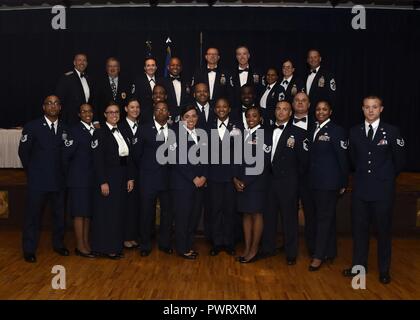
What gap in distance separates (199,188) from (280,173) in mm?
892

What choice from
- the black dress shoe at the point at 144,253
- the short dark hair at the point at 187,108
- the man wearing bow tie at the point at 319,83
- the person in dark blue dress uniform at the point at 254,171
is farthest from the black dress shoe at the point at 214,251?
the man wearing bow tie at the point at 319,83

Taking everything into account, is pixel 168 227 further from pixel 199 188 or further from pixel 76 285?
pixel 76 285

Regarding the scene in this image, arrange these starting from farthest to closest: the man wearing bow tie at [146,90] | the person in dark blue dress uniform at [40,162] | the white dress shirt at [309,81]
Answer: the white dress shirt at [309,81] → the man wearing bow tie at [146,90] → the person in dark blue dress uniform at [40,162]

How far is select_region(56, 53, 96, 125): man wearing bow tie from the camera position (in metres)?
6.73

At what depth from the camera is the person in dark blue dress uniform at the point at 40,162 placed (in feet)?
17.3

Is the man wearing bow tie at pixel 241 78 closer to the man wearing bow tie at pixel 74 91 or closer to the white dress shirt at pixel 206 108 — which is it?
the white dress shirt at pixel 206 108

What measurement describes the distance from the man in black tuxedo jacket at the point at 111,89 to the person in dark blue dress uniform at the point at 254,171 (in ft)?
6.86

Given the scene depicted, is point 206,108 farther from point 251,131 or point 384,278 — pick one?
point 384,278

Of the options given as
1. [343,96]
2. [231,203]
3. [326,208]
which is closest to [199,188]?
[231,203]

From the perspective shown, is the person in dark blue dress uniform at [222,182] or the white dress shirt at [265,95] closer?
the person in dark blue dress uniform at [222,182]

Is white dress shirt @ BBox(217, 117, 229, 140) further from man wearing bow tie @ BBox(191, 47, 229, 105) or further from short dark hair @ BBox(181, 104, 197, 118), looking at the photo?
man wearing bow tie @ BBox(191, 47, 229, 105)

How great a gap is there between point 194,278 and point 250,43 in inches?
297

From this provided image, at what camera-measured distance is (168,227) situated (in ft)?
18.8

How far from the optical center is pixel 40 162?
529cm
